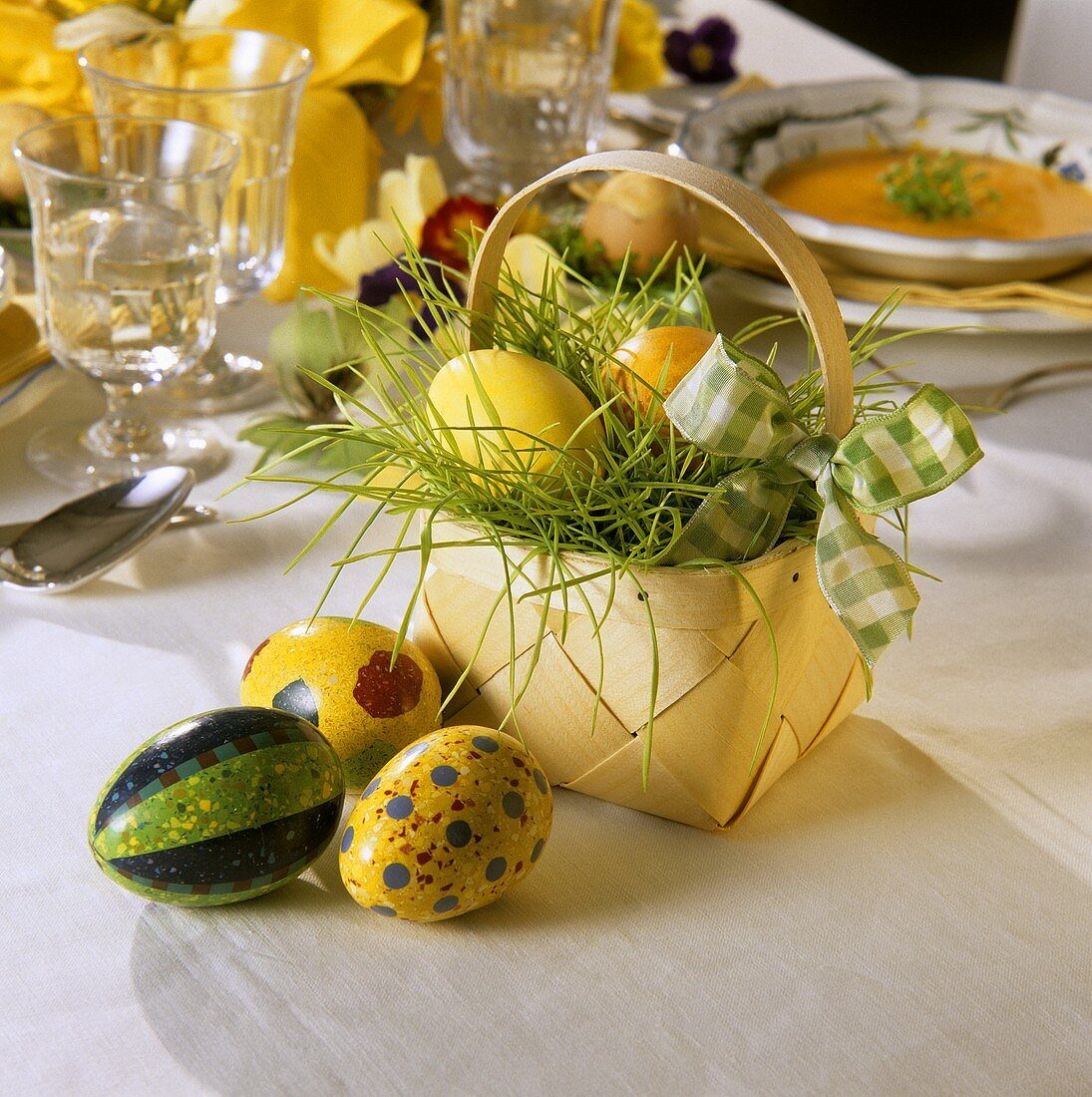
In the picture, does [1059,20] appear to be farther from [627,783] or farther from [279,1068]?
[279,1068]

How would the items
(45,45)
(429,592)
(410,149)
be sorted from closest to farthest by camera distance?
1. (429,592)
2. (45,45)
3. (410,149)

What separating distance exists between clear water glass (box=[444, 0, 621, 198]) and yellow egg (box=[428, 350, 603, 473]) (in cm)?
51

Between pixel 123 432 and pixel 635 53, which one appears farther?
pixel 635 53

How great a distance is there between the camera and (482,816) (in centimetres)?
36

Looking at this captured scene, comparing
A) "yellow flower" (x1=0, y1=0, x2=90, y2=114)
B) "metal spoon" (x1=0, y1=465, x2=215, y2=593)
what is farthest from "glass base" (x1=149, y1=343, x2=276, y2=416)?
"yellow flower" (x1=0, y1=0, x2=90, y2=114)

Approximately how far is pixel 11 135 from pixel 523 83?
1.07 ft

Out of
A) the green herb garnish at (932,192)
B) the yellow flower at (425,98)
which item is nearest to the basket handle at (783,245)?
the green herb garnish at (932,192)

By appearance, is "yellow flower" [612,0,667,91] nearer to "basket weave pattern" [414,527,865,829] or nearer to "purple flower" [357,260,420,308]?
"purple flower" [357,260,420,308]

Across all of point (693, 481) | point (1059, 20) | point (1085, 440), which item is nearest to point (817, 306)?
point (693, 481)

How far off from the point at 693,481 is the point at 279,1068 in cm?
21

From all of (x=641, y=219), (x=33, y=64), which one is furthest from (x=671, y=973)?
(x=33, y=64)

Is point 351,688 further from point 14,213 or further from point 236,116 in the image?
point 14,213

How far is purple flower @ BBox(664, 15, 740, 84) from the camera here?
3.72ft

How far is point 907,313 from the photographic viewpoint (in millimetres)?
712
